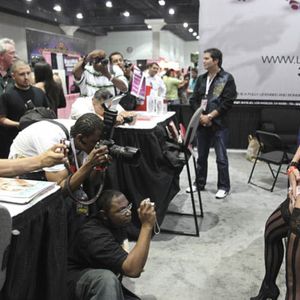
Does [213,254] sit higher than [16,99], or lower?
lower

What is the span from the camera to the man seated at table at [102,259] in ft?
4.53

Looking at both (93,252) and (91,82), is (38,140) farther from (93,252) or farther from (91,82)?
(91,82)

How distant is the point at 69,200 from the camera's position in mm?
1725

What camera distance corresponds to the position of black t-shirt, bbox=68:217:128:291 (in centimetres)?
145

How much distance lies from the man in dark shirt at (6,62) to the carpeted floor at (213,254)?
177cm

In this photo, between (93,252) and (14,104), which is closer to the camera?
(93,252)

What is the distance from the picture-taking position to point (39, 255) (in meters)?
1.13

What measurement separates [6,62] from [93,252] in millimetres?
2234

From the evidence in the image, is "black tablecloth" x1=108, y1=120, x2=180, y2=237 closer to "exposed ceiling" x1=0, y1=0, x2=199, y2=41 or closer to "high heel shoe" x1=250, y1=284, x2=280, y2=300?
"high heel shoe" x1=250, y1=284, x2=280, y2=300

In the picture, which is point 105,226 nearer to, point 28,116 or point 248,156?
point 28,116

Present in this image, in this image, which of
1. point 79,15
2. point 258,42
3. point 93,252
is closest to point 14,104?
point 93,252

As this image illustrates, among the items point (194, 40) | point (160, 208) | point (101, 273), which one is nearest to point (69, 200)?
point (101, 273)

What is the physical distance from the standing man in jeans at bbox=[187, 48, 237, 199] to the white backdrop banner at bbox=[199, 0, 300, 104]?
5.18 ft

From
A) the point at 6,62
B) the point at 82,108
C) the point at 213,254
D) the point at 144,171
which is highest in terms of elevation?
the point at 6,62
